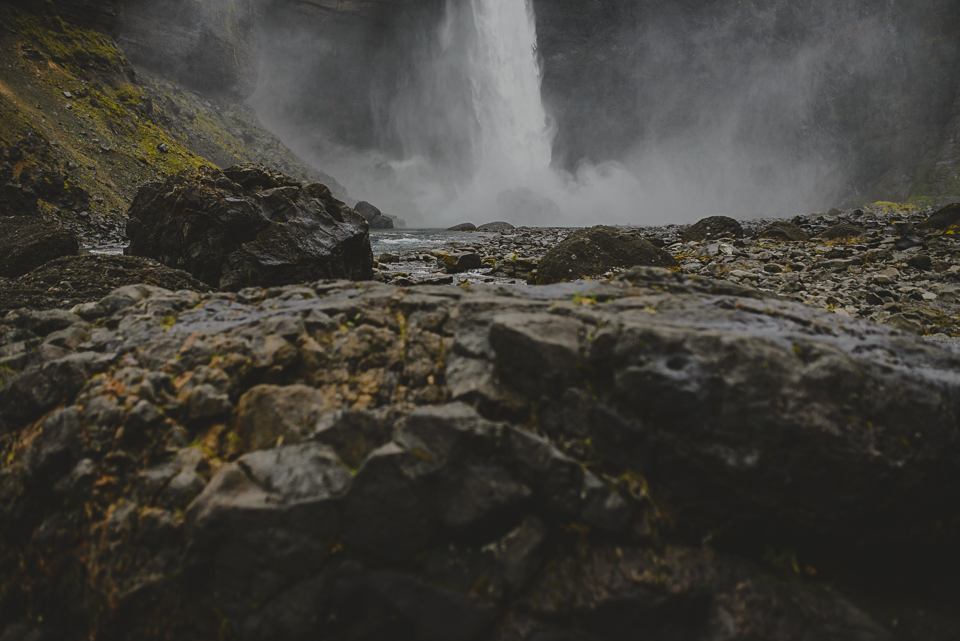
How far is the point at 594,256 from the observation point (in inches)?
412

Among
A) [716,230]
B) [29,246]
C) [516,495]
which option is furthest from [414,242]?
[516,495]

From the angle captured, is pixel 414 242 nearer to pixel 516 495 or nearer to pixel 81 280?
pixel 81 280

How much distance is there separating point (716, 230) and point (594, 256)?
13.2 m

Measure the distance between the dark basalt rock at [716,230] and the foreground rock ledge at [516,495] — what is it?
1872cm

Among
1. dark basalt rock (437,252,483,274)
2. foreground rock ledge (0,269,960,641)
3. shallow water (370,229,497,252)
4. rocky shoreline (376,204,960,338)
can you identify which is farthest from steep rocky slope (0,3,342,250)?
foreground rock ledge (0,269,960,641)

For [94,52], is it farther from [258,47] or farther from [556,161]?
[556,161]

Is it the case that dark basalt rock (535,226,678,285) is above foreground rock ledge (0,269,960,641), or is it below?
above

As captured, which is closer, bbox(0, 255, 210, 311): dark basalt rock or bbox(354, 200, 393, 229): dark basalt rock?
bbox(0, 255, 210, 311): dark basalt rock

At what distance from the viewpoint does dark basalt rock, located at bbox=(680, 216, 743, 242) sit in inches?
765

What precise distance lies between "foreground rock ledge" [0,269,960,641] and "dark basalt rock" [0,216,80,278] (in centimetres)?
804

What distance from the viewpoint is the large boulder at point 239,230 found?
8906mm

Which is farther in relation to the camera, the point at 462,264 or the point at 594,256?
the point at 462,264

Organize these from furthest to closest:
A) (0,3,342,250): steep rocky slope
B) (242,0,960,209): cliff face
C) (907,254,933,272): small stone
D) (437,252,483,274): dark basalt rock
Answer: (242,0,960,209): cliff face → (0,3,342,250): steep rocky slope → (437,252,483,274): dark basalt rock → (907,254,933,272): small stone

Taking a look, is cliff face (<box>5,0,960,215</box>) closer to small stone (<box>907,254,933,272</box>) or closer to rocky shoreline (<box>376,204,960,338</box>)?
rocky shoreline (<box>376,204,960,338</box>)
